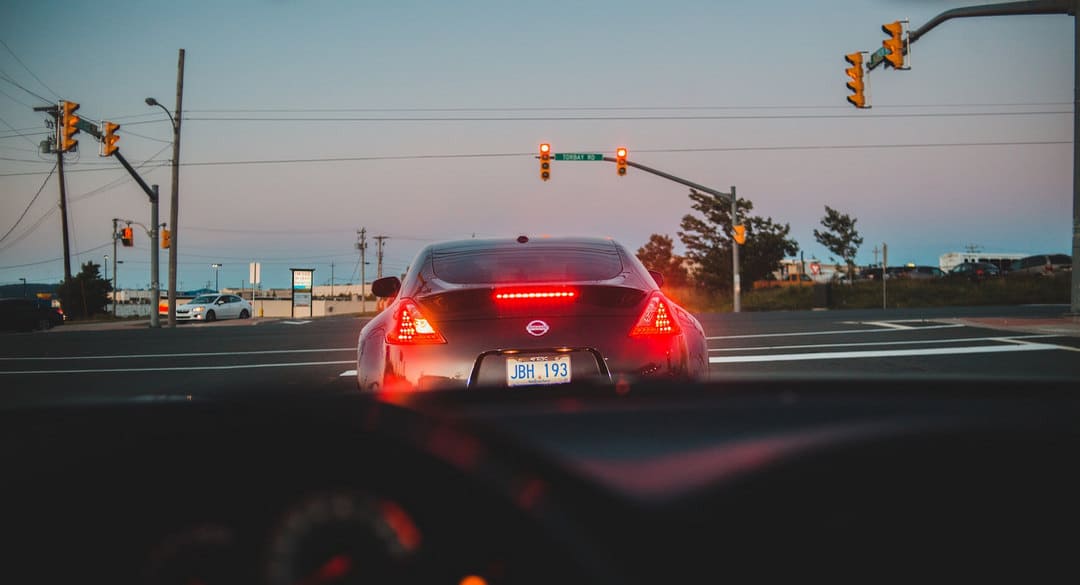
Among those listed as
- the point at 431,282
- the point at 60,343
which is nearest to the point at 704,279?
the point at 60,343

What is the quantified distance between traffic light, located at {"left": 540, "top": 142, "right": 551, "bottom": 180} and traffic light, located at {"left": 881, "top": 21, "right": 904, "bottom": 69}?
13.0m

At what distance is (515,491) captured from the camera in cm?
108

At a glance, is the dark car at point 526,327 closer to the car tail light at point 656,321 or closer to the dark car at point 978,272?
the car tail light at point 656,321

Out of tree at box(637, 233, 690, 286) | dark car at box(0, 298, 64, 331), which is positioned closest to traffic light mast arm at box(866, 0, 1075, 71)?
dark car at box(0, 298, 64, 331)

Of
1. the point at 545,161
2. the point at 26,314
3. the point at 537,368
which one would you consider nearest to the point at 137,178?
the point at 26,314

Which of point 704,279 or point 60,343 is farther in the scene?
point 704,279

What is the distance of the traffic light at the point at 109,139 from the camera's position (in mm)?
24922

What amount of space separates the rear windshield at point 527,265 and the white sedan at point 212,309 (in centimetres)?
3959

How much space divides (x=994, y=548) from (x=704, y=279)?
209 ft

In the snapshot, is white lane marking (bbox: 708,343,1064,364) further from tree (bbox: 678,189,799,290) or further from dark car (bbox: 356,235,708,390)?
tree (bbox: 678,189,799,290)

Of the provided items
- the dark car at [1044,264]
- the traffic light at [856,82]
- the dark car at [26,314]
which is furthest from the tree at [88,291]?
the dark car at [1044,264]

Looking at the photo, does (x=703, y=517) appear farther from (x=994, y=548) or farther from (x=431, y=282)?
(x=431, y=282)

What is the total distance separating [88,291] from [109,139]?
39924mm

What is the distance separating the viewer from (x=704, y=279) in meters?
63.5
